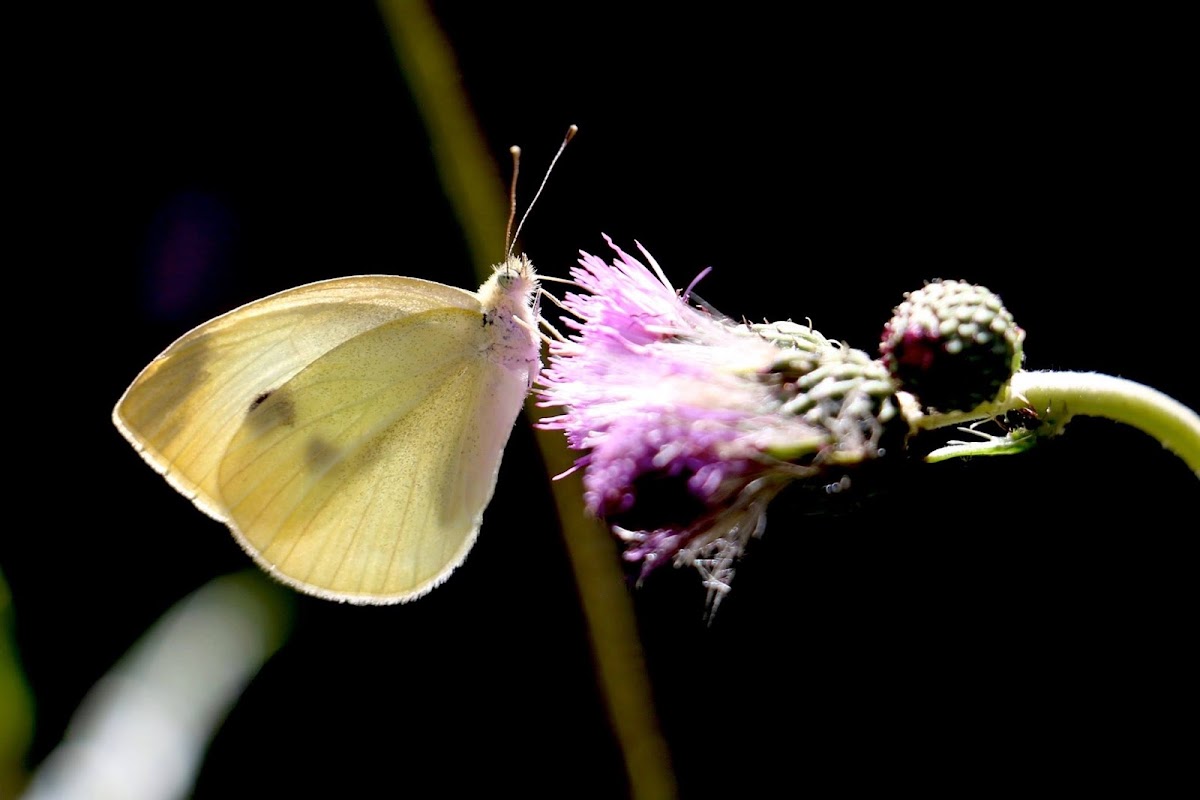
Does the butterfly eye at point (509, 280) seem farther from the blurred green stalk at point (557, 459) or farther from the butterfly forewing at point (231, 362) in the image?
the blurred green stalk at point (557, 459)

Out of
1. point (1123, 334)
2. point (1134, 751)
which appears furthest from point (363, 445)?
point (1134, 751)

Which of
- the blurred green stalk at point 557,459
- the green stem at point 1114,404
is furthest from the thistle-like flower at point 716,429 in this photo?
the blurred green stalk at point 557,459

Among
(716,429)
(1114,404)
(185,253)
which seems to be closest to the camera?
(1114,404)

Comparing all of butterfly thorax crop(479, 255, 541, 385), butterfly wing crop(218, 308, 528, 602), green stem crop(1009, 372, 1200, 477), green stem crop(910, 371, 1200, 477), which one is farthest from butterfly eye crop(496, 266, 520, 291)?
green stem crop(1009, 372, 1200, 477)

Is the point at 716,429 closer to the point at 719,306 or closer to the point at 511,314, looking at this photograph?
the point at 511,314

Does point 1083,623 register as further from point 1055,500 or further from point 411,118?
point 411,118

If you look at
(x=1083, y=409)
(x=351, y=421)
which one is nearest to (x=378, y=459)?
(x=351, y=421)
